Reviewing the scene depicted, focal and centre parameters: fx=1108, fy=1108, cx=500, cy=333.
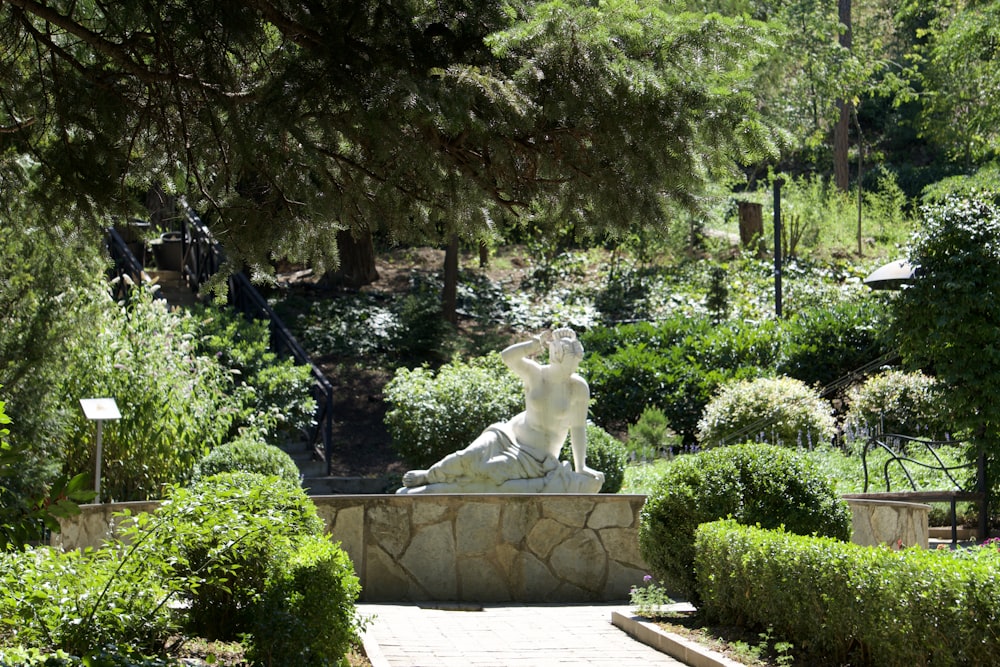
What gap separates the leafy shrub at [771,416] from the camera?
15.8 meters

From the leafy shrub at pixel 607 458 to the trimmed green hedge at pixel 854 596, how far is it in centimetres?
544

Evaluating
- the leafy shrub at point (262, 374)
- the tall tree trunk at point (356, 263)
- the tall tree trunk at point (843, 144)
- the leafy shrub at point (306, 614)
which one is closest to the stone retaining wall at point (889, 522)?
the leafy shrub at point (306, 614)

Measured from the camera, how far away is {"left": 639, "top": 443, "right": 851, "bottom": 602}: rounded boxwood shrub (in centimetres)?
749

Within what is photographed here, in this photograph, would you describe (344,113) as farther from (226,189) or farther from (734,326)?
(734,326)

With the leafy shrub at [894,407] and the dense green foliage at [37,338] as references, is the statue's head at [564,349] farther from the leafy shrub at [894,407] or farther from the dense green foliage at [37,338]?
the leafy shrub at [894,407]

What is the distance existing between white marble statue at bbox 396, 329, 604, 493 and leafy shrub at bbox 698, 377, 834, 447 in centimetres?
544

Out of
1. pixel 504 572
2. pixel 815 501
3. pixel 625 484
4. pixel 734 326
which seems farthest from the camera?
pixel 734 326

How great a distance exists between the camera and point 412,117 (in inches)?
207

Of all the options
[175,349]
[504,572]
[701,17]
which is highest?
[701,17]

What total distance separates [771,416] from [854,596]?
1051cm

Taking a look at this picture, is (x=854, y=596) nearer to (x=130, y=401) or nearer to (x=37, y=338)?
(x=37, y=338)

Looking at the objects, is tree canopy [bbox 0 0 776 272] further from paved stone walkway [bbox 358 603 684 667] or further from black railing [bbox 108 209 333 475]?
black railing [bbox 108 209 333 475]

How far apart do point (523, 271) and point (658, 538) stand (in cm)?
1860

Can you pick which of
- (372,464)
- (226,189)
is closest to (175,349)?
(372,464)
